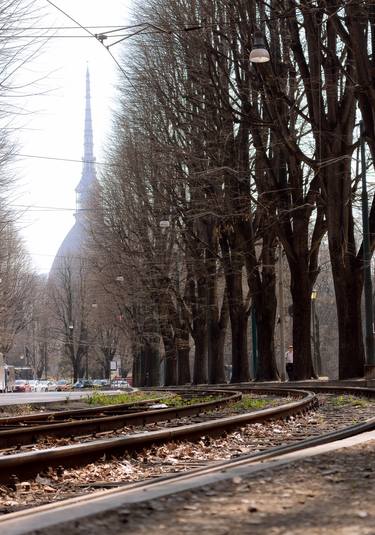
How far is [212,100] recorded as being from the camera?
28469mm

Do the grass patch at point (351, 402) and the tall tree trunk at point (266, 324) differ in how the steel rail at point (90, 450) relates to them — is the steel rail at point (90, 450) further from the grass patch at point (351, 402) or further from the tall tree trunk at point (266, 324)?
the tall tree trunk at point (266, 324)

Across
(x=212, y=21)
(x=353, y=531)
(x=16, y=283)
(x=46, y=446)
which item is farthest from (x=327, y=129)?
(x=16, y=283)

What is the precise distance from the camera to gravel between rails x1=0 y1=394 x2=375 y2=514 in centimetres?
732

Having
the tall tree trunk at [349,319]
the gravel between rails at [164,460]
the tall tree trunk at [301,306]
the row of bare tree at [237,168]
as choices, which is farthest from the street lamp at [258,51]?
the tall tree trunk at [301,306]

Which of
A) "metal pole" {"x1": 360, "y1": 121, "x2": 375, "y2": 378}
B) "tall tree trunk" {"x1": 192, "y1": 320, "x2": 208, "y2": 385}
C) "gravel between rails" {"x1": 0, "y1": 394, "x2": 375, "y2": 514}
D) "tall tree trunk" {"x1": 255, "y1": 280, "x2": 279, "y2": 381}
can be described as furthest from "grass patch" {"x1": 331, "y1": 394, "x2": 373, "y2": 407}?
"tall tree trunk" {"x1": 192, "y1": 320, "x2": 208, "y2": 385}

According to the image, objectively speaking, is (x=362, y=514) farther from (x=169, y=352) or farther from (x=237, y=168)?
(x=169, y=352)

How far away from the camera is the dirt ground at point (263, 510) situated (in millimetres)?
4469

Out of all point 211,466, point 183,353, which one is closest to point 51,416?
point 211,466

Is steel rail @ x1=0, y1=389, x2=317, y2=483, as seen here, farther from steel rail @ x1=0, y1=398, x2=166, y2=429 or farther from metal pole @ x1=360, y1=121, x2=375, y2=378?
metal pole @ x1=360, y1=121, x2=375, y2=378

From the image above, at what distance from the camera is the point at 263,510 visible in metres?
4.96

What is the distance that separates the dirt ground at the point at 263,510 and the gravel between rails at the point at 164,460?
1723 mm

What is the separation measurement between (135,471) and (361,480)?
2.79 m

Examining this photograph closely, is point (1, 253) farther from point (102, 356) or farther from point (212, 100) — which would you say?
point (102, 356)

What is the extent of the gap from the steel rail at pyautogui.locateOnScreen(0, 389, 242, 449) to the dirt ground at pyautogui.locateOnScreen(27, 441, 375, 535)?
5.41 meters
